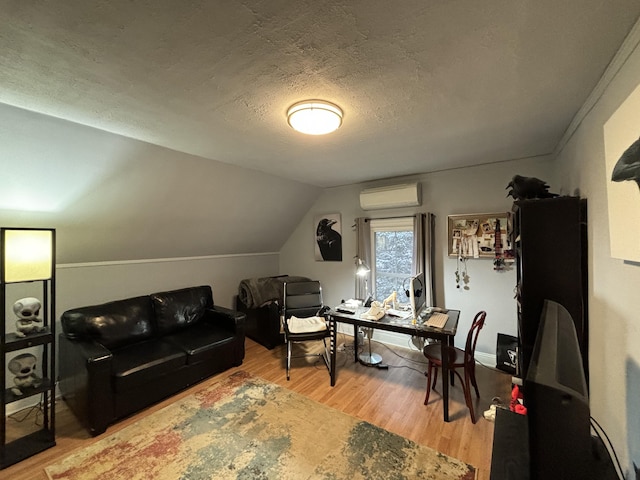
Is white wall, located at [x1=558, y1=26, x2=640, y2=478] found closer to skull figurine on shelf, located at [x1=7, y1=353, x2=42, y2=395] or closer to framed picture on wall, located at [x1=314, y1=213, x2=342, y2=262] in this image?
framed picture on wall, located at [x1=314, y1=213, x2=342, y2=262]

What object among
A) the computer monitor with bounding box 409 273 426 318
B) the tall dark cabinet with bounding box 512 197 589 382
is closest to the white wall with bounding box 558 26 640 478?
the tall dark cabinet with bounding box 512 197 589 382

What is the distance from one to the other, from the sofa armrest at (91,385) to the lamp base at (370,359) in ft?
8.33

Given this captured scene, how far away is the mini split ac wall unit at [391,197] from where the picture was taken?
3.49m

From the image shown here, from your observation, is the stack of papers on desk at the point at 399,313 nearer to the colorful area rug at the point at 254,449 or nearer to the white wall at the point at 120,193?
the colorful area rug at the point at 254,449

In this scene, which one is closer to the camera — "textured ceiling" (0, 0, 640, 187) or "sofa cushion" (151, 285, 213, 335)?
"textured ceiling" (0, 0, 640, 187)

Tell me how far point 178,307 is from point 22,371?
4.48ft

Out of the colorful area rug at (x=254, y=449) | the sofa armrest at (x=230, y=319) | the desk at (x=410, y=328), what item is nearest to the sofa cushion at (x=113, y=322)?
the sofa armrest at (x=230, y=319)

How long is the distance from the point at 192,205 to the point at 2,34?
2190 mm

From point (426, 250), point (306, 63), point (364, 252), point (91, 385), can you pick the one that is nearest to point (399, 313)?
point (426, 250)

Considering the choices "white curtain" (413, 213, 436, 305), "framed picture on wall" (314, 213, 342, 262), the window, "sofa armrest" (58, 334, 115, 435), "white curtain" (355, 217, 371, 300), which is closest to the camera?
"sofa armrest" (58, 334, 115, 435)

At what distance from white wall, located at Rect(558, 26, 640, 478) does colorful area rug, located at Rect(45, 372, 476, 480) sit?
36.4 inches

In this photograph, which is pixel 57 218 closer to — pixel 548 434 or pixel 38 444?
pixel 38 444

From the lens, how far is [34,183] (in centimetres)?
212

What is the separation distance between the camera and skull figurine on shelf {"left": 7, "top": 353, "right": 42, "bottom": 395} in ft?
6.63
